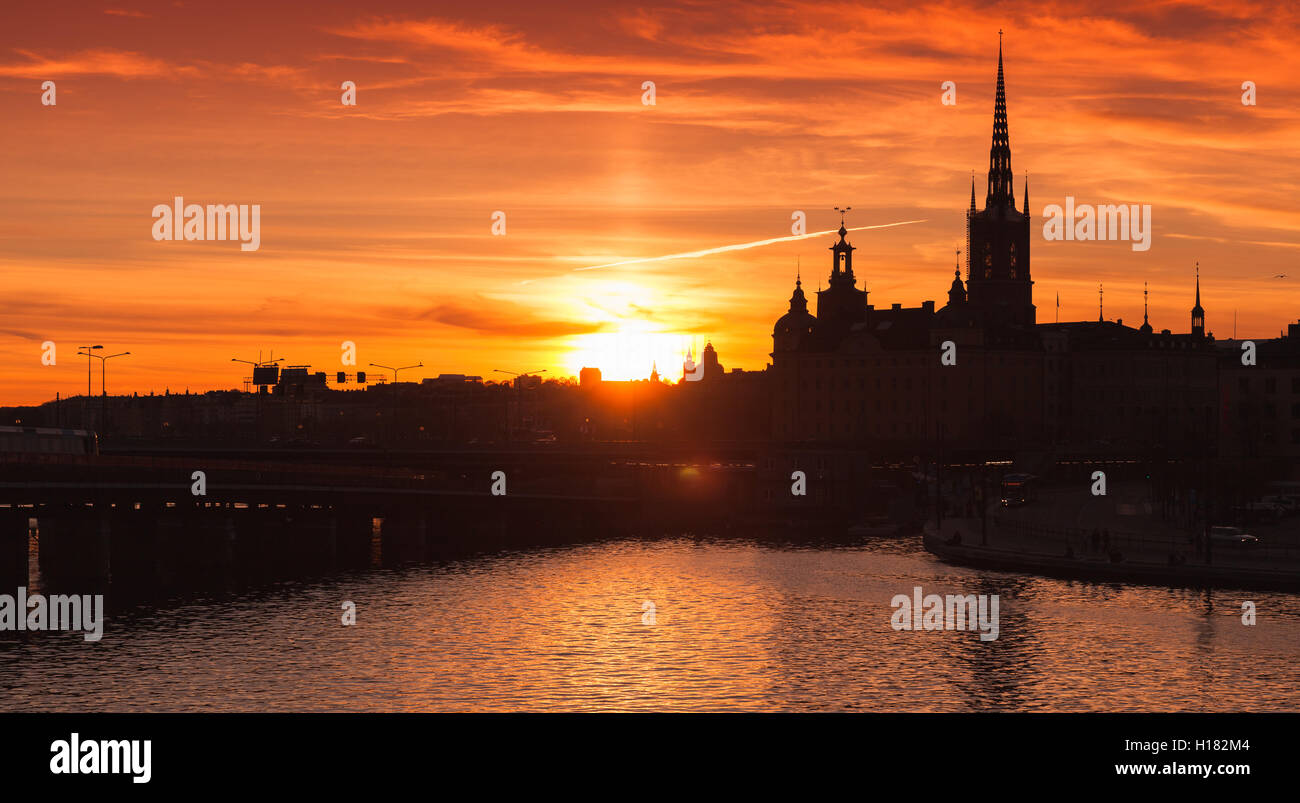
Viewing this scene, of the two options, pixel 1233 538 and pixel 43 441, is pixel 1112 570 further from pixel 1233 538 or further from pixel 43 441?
pixel 43 441

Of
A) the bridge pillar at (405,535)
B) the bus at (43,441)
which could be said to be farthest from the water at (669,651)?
the bus at (43,441)

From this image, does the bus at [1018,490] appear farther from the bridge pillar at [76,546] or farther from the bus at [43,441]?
the bus at [43,441]

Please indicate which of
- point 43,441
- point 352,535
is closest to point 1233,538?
point 352,535

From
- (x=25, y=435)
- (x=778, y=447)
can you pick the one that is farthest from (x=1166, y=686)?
(x=778, y=447)

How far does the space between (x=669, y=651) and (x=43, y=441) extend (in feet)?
205

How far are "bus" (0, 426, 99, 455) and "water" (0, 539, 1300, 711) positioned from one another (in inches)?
1173

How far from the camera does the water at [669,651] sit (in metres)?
49.7

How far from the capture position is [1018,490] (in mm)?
138625

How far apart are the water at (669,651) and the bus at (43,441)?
29.8 meters

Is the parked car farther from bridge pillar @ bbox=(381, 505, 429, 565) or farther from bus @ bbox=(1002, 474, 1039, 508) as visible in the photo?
bridge pillar @ bbox=(381, 505, 429, 565)

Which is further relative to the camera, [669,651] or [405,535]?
[405,535]

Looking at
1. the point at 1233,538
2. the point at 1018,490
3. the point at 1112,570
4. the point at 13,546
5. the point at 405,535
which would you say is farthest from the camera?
the point at 1018,490

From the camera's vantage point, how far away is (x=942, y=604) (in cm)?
7400
